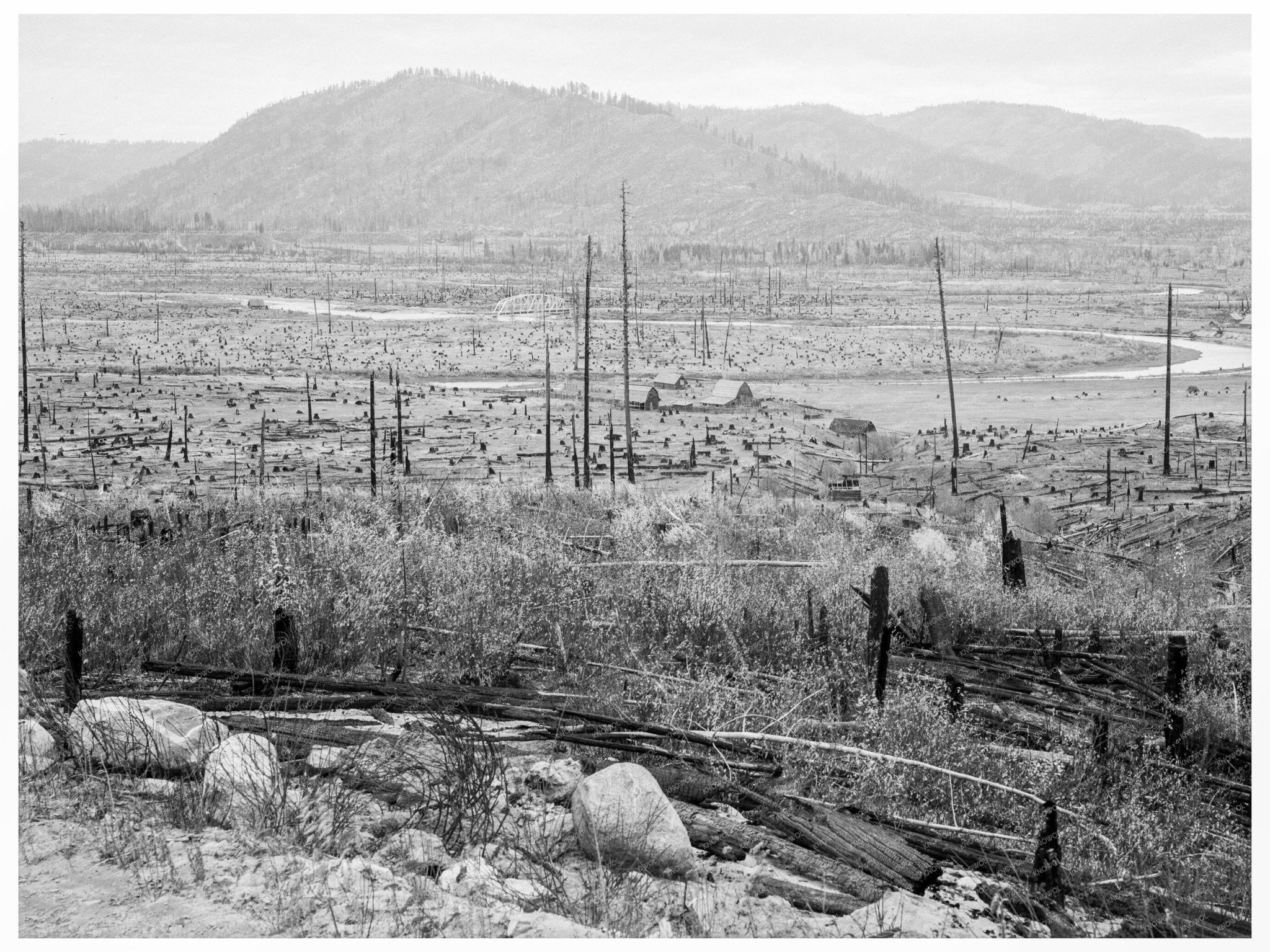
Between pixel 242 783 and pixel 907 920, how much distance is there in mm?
2192

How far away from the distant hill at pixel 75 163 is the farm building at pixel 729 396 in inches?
276

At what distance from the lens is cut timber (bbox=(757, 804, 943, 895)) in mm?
3514

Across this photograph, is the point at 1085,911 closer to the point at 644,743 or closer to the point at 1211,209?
the point at 644,743

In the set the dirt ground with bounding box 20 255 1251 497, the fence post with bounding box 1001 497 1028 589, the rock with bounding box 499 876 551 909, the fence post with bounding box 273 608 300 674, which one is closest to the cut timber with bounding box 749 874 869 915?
the rock with bounding box 499 876 551 909

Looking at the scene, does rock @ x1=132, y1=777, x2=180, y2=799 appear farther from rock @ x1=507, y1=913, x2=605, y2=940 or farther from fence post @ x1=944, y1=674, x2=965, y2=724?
fence post @ x1=944, y1=674, x2=965, y2=724

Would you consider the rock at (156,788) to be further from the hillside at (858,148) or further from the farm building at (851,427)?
the farm building at (851,427)

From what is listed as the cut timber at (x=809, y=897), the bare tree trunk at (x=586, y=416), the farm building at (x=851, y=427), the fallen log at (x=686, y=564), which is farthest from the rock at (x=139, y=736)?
the farm building at (x=851, y=427)

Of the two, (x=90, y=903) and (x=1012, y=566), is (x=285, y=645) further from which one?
(x=1012, y=566)

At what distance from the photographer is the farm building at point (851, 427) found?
13.7m

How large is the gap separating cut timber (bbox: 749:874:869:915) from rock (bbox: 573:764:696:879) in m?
0.24

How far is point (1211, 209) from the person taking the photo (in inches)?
575

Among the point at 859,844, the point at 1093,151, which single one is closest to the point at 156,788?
the point at 859,844
